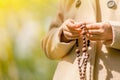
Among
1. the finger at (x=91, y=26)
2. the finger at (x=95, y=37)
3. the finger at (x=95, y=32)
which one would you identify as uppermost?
the finger at (x=91, y=26)

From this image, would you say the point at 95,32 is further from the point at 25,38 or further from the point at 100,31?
the point at 25,38

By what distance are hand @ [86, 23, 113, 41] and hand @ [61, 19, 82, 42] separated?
3 centimetres

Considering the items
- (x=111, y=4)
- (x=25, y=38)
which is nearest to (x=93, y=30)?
(x=111, y=4)

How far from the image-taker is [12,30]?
4.60 ft

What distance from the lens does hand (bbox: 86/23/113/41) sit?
2.52 feet

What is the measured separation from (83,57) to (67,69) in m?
0.10

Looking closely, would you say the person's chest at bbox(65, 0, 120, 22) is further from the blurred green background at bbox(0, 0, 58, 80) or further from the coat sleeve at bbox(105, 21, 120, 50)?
the blurred green background at bbox(0, 0, 58, 80)

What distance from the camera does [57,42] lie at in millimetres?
900

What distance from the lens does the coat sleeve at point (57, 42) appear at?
0.89 m

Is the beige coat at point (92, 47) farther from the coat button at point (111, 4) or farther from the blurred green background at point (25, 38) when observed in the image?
the blurred green background at point (25, 38)

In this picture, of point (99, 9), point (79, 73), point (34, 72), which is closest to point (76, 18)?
point (99, 9)

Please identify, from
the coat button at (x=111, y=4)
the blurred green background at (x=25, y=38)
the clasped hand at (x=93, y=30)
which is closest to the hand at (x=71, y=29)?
the clasped hand at (x=93, y=30)

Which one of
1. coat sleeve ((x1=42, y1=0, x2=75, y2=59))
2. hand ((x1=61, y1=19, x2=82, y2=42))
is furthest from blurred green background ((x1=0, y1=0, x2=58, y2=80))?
hand ((x1=61, y1=19, x2=82, y2=42))

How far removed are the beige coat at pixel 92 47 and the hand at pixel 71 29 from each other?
3 cm
